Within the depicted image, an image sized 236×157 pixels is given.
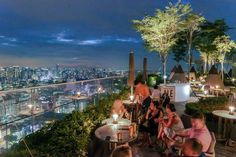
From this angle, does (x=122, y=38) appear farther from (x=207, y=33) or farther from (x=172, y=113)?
(x=172, y=113)

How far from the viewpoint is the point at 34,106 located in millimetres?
4941

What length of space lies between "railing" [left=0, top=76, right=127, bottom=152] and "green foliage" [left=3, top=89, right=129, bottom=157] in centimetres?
15

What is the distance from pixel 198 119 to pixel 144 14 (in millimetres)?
15667

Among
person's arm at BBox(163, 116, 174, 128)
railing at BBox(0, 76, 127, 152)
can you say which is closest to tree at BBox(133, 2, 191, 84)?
railing at BBox(0, 76, 127, 152)

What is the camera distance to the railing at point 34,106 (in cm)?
402

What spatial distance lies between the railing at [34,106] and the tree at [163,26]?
11438 mm

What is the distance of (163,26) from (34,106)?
14.2 m

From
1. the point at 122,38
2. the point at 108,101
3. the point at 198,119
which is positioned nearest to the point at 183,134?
the point at 198,119

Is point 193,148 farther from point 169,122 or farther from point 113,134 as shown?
point 169,122

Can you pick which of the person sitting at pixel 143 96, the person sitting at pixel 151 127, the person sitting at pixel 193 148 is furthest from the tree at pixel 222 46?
the person sitting at pixel 193 148

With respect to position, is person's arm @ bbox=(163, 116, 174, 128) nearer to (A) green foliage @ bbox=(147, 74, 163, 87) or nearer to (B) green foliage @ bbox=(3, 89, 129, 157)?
(B) green foliage @ bbox=(3, 89, 129, 157)

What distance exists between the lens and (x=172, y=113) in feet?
20.0

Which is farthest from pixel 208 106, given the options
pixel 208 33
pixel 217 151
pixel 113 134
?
pixel 208 33

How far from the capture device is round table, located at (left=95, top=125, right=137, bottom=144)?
14.9ft
